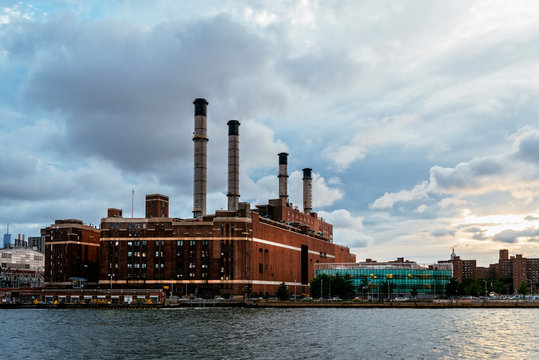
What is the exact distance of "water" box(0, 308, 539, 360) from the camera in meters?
84.8

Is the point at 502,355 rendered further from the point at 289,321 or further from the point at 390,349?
the point at 289,321

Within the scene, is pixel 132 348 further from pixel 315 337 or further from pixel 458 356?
pixel 458 356

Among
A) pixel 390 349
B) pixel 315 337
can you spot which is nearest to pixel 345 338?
pixel 315 337

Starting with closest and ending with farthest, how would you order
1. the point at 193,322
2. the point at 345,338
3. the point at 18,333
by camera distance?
the point at 345,338, the point at 18,333, the point at 193,322

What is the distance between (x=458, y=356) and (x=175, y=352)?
40.1 metres

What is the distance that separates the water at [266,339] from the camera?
278 ft

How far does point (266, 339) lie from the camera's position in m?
Result: 101

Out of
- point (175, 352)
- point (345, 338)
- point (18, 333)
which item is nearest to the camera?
point (175, 352)

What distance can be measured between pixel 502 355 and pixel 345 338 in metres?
26.6

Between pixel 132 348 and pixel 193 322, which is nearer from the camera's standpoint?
pixel 132 348

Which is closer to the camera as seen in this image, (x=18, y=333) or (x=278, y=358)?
(x=278, y=358)

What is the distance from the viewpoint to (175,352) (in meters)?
85.1

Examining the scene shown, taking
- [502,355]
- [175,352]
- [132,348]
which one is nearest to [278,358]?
[175,352]

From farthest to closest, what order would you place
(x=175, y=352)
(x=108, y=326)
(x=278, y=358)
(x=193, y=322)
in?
(x=193, y=322)
(x=108, y=326)
(x=175, y=352)
(x=278, y=358)
